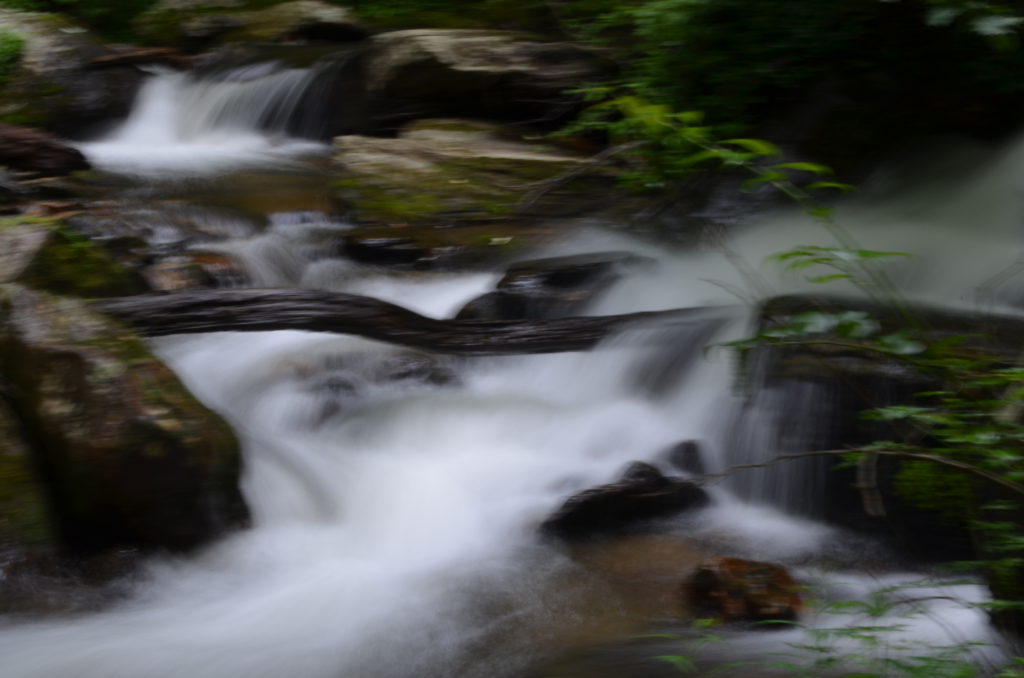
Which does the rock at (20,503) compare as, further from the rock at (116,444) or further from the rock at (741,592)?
the rock at (741,592)

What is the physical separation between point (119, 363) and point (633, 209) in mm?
3664

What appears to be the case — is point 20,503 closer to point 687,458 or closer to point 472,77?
point 687,458

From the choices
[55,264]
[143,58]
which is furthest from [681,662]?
[143,58]

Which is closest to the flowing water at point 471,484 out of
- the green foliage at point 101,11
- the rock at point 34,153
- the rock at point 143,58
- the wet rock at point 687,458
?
the wet rock at point 687,458

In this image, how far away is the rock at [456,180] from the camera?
6.56 metres

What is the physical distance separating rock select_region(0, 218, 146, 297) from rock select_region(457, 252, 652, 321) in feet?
6.17

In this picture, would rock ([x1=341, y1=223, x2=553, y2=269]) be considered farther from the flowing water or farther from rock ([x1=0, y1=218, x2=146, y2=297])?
rock ([x1=0, y1=218, x2=146, y2=297])

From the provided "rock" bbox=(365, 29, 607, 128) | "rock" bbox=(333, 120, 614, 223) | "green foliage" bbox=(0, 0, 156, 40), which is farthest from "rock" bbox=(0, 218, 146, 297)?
"green foliage" bbox=(0, 0, 156, 40)

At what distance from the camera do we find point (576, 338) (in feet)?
15.8

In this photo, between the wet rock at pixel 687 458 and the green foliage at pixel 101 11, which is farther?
the green foliage at pixel 101 11

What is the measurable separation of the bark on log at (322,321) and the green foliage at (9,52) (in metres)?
6.59

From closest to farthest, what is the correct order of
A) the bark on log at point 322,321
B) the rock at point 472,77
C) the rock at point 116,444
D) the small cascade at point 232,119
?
the rock at point 116,444
the bark on log at point 322,321
the rock at point 472,77
the small cascade at point 232,119

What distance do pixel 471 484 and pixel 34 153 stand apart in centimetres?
519

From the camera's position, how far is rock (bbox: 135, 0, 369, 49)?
11031 millimetres
